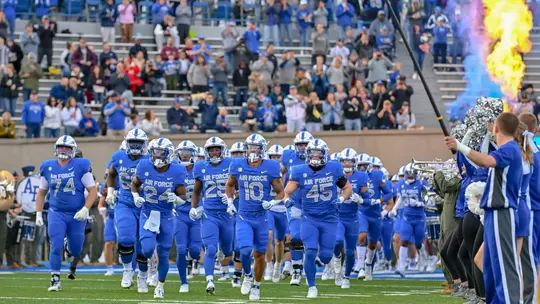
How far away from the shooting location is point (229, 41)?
3031 cm

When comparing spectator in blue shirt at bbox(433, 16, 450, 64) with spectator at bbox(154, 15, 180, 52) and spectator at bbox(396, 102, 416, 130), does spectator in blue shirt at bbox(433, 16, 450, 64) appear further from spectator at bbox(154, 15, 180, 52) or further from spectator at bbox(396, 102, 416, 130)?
spectator at bbox(154, 15, 180, 52)

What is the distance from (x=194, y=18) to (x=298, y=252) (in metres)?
15.1

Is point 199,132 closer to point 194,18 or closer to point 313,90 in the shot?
point 313,90

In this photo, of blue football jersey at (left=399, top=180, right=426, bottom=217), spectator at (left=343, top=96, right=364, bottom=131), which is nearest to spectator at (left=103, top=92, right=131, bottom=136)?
spectator at (left=343, top=96, right=364, bottom=131)

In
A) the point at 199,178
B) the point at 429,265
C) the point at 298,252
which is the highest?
the point at 199,178

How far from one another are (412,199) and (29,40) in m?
10.2

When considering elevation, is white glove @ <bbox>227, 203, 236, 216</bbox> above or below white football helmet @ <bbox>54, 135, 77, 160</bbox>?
below

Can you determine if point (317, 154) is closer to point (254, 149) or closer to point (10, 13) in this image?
point (254, 149)

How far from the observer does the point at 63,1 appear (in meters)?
31.2

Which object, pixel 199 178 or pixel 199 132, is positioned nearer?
pixel 199 178

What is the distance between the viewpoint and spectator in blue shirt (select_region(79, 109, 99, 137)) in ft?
90.5

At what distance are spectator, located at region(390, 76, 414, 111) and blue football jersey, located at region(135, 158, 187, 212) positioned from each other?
1380cm

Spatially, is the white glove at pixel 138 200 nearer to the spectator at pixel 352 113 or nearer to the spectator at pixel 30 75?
the spectator at pixel 30 75

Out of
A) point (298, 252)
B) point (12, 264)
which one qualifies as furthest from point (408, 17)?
point (298, 252)
